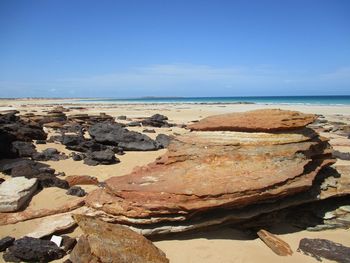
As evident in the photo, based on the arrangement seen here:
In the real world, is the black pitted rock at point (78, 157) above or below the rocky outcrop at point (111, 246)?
below

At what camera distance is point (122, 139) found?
14172 millimetres

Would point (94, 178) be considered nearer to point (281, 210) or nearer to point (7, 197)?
point (7, 197)

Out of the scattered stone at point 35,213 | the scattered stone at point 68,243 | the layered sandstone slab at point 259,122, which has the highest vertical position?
the layered sandstone slab at point 259,122

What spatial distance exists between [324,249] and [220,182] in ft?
6.49

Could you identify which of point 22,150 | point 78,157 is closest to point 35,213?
point 78,157

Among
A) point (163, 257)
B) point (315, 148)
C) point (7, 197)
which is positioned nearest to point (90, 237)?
point (163, 257)

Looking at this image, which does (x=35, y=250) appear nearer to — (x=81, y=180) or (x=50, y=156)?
(x=81, y=180)

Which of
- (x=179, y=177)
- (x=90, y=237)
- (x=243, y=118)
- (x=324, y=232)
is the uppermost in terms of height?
(x=243, y=118)

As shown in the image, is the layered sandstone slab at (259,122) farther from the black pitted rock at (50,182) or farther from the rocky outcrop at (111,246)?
the black pitted rock at (50,182)

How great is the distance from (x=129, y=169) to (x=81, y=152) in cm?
341

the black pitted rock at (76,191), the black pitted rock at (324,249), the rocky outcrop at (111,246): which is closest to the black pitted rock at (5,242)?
the rocky outcrop at (111,246)

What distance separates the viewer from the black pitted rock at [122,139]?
45.4ft

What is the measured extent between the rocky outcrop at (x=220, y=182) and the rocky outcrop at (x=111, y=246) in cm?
42

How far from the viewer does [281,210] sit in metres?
6.51
